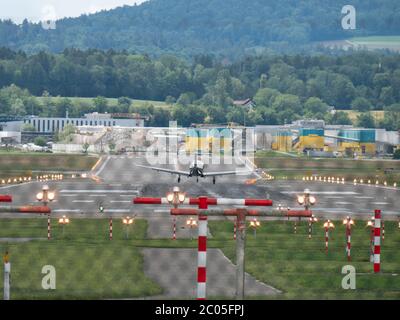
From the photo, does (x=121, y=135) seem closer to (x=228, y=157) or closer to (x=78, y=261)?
(x=228, y=157)

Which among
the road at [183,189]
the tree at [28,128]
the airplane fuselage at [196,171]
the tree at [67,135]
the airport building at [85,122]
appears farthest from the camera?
the airport building at [85,122]

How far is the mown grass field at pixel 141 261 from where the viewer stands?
20.3 m

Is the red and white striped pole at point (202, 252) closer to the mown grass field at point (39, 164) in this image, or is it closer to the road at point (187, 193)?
the road at point (187, 193)

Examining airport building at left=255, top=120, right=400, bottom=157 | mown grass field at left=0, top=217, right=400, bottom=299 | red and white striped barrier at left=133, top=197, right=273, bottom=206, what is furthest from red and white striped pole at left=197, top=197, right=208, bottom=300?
airport building at left=255, top=120, right=400, bottom=157

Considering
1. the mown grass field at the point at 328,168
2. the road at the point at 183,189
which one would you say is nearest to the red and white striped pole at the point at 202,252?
the road at the point at 183,189

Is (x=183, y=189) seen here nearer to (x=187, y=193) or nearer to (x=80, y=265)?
(x=187, y=193)

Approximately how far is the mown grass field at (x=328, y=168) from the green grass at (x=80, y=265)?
43.9m

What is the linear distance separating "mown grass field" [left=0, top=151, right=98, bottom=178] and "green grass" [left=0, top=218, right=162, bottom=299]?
41.3m

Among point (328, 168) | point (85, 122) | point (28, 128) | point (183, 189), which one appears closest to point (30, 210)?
point (183, 189)

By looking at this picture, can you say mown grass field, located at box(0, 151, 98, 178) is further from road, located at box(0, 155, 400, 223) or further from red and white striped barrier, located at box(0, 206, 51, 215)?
red and white striped barrier, located at box(0, 206, 51, 215)

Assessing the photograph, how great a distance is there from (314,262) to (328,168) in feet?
225

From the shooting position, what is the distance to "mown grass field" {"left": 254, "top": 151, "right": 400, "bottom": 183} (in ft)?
266

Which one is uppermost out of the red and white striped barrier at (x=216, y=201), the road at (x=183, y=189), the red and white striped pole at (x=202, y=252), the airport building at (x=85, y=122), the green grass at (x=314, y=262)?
the red and white striped barrier at (x=216, y=201)

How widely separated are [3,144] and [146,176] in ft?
207
